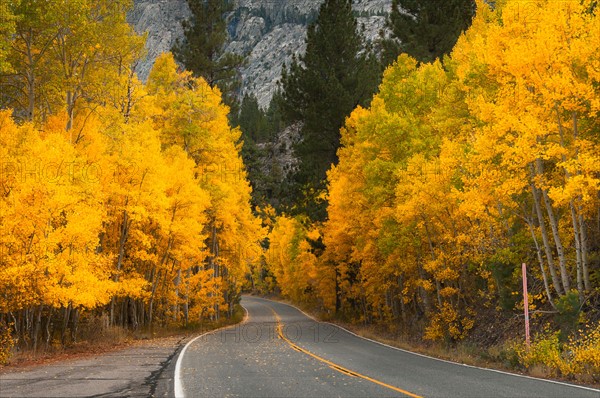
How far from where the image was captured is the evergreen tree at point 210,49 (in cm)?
4075

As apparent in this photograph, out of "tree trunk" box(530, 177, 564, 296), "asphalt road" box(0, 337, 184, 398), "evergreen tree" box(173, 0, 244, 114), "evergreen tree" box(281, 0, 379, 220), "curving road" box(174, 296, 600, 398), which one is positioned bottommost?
"curving road" box(174, 296, 600, 398)

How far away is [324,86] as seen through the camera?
3516 cm

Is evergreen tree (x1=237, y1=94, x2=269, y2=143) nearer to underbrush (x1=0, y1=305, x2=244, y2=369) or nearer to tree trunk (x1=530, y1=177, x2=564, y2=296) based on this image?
underbrush (x1=0, y1=305, x2=244, y2=369)

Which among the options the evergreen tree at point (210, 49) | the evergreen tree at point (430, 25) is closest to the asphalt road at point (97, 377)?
the evergreen tree at point (210, 49)

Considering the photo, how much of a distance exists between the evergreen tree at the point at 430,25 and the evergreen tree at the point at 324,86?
290 cm

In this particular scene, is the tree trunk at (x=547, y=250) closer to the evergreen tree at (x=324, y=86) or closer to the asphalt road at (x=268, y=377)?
the asphalt road at (x=268, y=377)

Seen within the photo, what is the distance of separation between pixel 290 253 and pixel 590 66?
167 feet

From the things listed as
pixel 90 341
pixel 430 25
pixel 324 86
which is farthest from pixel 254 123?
pixel 90 341

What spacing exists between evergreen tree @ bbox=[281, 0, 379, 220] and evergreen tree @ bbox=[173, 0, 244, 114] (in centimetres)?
619

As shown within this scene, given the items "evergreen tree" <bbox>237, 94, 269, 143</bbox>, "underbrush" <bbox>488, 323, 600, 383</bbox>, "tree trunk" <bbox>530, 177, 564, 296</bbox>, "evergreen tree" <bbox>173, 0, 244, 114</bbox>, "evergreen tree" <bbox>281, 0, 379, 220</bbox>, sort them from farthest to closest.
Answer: "evergreen tree" <bbox>237, 94, 269, 143</bbox>, "evergreen tree" <bbox>173, 0, 244, 114</bbox>, "evergreen tree" <bbox>281, 0, 379, 220</bbox>, "tree trunk" <bbox>530, 177, 564, 296</bbox>, "underbrush" <bbox>488, 323, 600, 383</bbox>

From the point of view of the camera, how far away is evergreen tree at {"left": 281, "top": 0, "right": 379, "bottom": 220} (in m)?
35.5

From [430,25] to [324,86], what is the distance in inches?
321

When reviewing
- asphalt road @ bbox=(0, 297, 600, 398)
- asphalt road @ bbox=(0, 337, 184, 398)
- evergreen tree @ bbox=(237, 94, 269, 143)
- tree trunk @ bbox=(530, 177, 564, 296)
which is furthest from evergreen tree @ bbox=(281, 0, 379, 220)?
evergreen tree @ bbox=(237, 94, 269, 143)

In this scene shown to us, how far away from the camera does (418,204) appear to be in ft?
72.9
